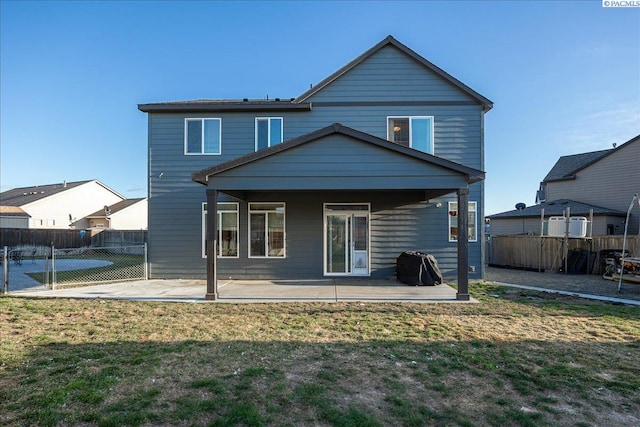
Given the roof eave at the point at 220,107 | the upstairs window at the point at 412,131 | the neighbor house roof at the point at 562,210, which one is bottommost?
the neighbor house roof at the point at 562,210

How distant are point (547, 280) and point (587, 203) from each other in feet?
33.7

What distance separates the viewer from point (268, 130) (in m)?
11.5

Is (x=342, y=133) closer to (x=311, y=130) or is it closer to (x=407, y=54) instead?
(x=311, y=130)

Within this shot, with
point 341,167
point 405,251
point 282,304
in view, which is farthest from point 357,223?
point 282,304

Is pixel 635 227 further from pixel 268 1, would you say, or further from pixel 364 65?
pixel 268 1

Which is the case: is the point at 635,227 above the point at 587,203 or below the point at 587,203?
below

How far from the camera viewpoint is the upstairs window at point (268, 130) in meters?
11.5

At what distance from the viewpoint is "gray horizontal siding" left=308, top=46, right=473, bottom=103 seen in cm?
1155

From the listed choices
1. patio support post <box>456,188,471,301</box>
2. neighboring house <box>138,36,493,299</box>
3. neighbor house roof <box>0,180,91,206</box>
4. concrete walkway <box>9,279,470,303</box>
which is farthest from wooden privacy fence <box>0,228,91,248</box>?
patio support post <box>456,188,471,301</box>

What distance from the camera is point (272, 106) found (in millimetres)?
11305

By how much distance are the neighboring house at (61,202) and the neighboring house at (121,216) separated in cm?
100

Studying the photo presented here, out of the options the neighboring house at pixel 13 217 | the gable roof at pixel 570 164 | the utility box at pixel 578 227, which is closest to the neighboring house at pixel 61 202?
the neighboring house at pixel 13 217

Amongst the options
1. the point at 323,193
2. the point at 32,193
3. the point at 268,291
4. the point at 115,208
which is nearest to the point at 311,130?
the point at 323,193

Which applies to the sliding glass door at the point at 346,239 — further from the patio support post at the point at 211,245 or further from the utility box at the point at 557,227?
the utility box at the point at 557,227
